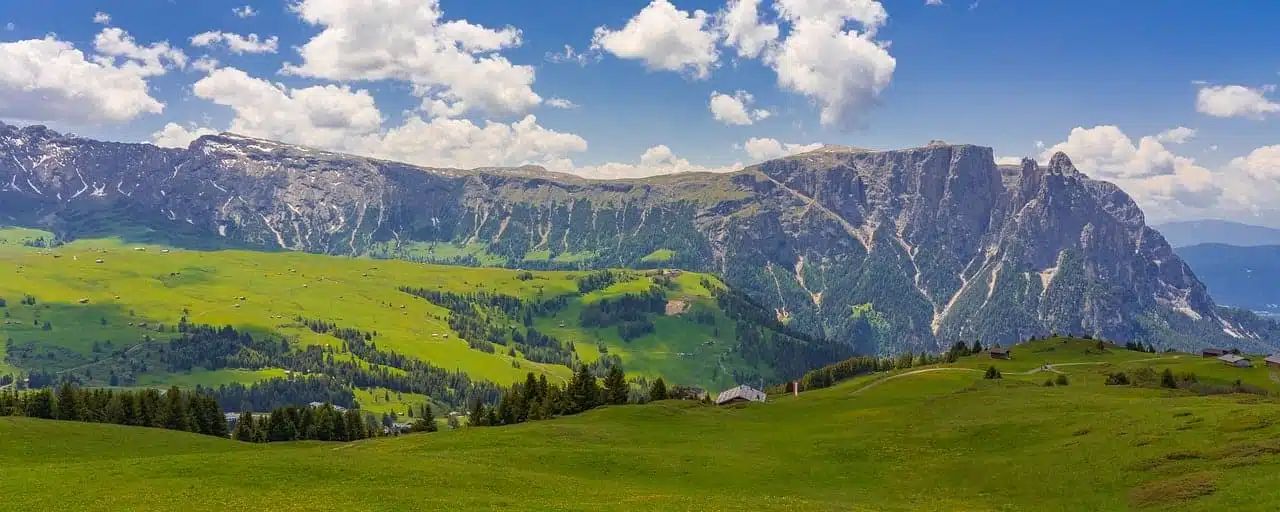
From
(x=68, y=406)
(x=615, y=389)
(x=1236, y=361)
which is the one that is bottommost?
(x=68, y=406)

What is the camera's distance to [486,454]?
2859 inches

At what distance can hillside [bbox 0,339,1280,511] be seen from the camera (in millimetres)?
48781

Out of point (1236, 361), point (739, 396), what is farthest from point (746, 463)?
point (1236, 361)

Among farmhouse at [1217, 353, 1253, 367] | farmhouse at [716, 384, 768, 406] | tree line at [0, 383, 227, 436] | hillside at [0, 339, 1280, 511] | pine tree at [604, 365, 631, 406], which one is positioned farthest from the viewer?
farmhouse at [1217, 353, 1253, 367]

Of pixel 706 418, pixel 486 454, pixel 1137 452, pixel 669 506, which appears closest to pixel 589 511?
pixel 669 506

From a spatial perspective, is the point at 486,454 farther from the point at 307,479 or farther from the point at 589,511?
the point at 589,511

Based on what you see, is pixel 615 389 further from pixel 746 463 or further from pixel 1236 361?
pixel 1236 361

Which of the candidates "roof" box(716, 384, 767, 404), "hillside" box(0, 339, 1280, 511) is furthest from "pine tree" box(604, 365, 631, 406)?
"hillside" box(0, 339, 1280, 511)

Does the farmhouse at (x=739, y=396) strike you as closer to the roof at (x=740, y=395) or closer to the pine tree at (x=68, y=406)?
the roof at (x=740, y=395)

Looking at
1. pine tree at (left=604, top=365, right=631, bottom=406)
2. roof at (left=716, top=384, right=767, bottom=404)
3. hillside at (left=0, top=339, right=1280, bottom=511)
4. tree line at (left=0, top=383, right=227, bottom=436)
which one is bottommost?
tree line at (left=0, top=383, right=227, bottom=436)

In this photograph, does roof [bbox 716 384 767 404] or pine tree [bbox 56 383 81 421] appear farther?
roof [bbox 716 384 767 404]

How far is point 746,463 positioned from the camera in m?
73.2

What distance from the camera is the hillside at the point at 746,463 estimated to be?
48.8 meters

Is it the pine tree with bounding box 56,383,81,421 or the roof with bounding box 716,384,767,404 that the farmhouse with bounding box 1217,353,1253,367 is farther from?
the pine tree with bounding box 56,383,81,421
